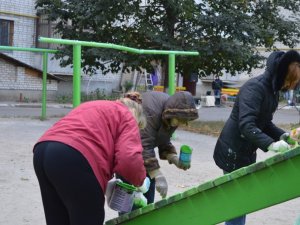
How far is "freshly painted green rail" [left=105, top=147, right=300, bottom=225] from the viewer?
2791 millimetres

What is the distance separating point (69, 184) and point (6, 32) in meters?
19.7

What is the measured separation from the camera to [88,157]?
8.82 ft

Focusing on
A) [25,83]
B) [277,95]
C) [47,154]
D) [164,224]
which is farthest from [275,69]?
[25,83]

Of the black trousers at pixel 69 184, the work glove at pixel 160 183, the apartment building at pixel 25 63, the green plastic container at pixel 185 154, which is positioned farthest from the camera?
the apartment building at pixel 25 63

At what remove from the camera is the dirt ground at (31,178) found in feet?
16.5

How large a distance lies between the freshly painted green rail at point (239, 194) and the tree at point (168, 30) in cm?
911

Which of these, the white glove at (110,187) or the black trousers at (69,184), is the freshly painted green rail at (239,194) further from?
the black trousers at (69,184)

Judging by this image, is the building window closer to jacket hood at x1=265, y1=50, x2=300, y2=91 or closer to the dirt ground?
the dirt ground

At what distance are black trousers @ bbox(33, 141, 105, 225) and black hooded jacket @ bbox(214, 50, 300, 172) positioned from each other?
3.54 feet

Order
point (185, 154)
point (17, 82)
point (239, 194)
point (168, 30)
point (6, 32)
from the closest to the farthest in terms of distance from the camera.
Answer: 1. point (239, 194)
2. point (185, 154)
3. point (168, 30)
4. point (17, 82)
5. point (6, 32)

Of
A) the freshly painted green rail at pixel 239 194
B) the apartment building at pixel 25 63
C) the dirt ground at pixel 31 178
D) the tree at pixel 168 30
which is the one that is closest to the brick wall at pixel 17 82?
the apartment building at pixel 25 63

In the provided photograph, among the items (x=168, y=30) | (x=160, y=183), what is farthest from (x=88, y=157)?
(x=168, y=30)

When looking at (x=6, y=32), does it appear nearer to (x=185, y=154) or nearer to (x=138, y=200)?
(x=185, y=154)

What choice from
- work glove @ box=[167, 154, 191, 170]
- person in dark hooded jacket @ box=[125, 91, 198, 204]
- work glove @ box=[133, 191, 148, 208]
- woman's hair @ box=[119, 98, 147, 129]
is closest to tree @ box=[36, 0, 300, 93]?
work glove @ box=[167, 154, 191, 170]
